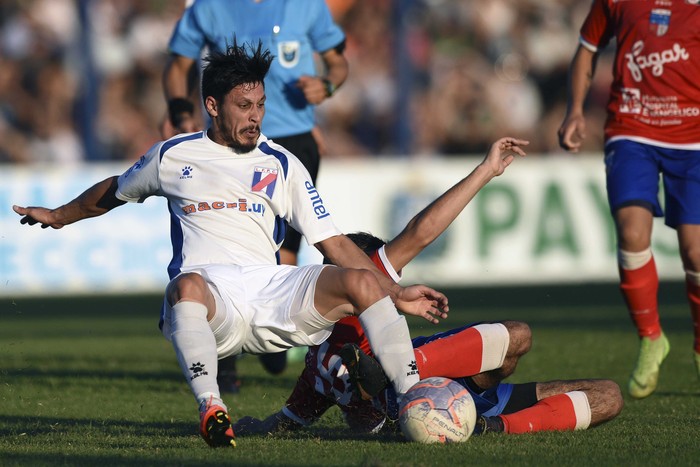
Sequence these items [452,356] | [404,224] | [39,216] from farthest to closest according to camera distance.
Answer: [404,224], [39,216], [452,356]

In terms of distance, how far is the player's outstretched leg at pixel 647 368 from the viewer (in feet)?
23.1

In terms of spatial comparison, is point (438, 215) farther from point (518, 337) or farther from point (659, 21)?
point (659, 21)

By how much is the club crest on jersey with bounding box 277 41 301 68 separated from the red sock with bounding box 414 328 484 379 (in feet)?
10.8

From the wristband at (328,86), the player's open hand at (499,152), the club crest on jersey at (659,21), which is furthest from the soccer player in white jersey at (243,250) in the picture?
the club crest on jersey at (659,21)

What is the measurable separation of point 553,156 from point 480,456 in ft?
38.5

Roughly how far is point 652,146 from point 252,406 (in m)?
2.83

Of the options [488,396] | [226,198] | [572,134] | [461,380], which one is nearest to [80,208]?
[226,198]

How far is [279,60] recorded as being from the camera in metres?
8.42

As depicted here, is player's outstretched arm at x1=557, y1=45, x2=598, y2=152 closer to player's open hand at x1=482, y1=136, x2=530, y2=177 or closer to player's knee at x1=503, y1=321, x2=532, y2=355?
player's open hand at x1=482, y1=136, x2=530, y2=177

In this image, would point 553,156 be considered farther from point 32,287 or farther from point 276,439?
point 276,439

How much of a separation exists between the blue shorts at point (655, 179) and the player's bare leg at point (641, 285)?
3.4 inches

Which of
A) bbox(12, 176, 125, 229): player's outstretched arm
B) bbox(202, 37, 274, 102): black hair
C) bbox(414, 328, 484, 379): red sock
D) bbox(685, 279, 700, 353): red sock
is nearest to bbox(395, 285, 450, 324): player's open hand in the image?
bbox(414, 328, 484, 379): red sock

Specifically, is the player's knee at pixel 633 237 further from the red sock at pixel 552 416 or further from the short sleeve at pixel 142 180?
the short sleeve at pixel 142 180

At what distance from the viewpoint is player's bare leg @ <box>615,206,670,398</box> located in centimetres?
712
